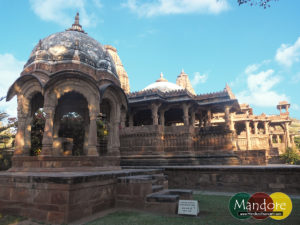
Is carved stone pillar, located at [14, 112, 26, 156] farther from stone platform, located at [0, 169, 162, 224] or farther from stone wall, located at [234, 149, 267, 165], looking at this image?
stone wall, located at [234, 149, 267, 165]

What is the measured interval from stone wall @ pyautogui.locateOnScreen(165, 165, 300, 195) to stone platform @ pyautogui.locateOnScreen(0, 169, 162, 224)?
16.0 feet

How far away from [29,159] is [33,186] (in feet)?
12.8

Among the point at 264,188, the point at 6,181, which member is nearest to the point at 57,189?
the point at 6,181

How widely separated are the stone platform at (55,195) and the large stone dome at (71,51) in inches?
274

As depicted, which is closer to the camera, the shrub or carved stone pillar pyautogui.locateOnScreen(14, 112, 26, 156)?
carved stone pillar pyautogui.locateOnScreen(14, 112, 26, 156)

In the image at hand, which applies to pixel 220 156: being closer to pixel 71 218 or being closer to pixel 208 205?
pixel 208 205

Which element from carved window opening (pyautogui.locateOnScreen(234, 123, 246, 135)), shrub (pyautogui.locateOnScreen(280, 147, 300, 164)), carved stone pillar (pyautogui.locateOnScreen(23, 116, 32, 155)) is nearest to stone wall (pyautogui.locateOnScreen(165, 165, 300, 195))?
carved stone pillar (pyautogui.locateOnScreen(23, 116, 32, 155))

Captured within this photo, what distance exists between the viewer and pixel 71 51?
11.6m

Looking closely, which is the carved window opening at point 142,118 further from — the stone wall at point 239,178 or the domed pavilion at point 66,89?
the stone wall at point 239,178

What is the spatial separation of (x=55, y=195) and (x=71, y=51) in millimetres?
8429

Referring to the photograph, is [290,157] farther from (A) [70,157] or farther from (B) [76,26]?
(A) [70,157]

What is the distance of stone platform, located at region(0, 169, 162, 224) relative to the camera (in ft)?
17.2

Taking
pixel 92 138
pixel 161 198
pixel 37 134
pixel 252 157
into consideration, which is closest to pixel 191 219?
pixel 161 198

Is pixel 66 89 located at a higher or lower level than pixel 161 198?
higher
